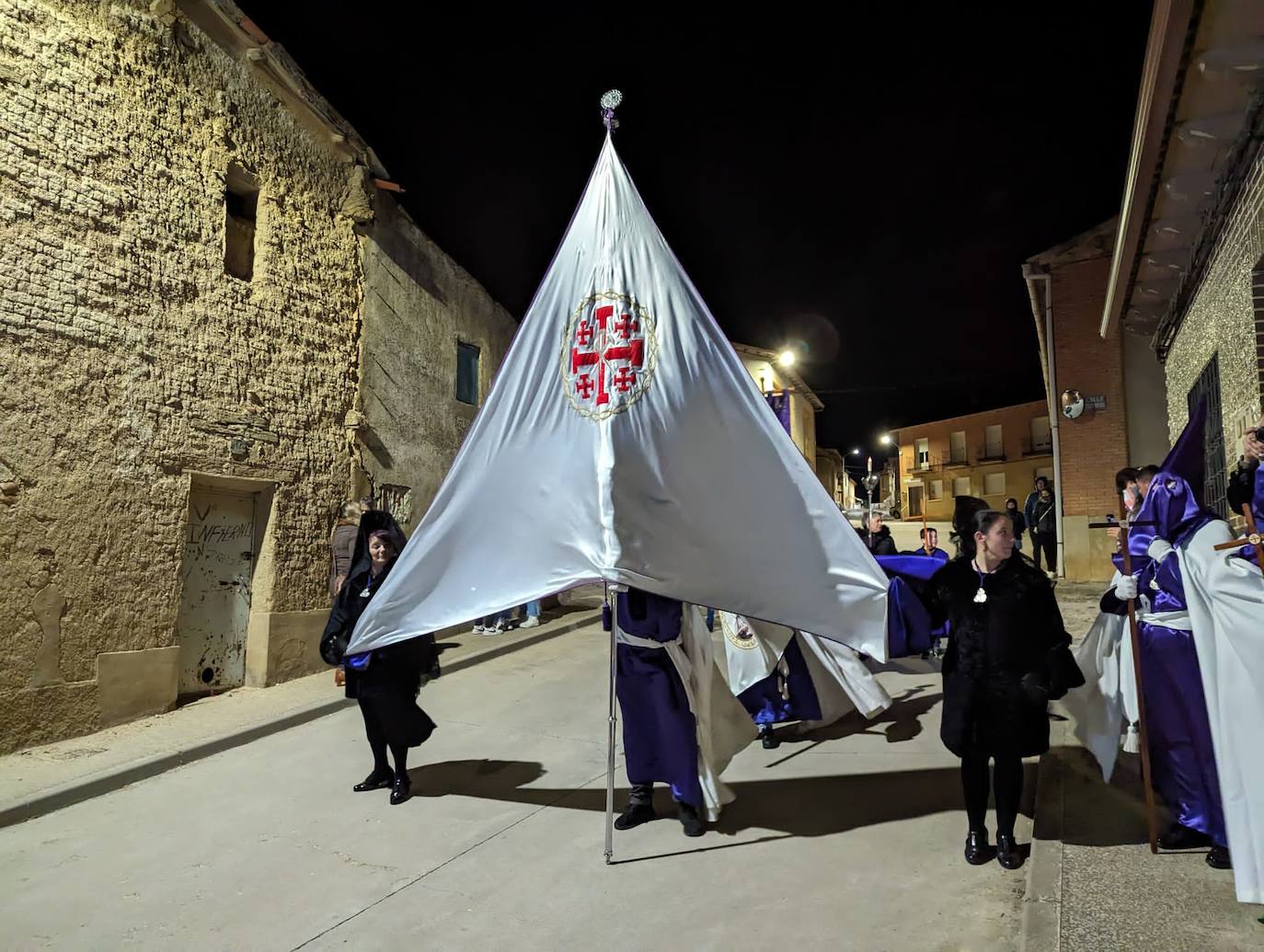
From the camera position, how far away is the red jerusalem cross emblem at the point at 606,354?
4336mm

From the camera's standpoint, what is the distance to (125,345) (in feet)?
24.6

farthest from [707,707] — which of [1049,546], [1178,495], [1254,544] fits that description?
[1049,546]

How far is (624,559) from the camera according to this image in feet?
13.0

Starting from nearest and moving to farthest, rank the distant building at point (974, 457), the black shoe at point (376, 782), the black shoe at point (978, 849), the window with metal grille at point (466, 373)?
the black shoe at point (978, 849) < the black shoe at point (376, 782) < the window with metal grille at point (466, 373) < the distant building at point (974, 457)

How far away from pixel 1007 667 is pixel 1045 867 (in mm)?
865

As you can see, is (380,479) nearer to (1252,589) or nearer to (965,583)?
(965,583)

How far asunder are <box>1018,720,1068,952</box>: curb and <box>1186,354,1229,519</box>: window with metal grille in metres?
2.81

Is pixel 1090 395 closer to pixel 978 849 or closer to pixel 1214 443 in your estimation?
pixel 1214 443

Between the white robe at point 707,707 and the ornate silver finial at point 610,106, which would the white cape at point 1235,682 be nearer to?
the white robe at point 707,707

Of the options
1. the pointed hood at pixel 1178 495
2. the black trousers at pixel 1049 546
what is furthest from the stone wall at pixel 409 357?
the black trousers at pixel 1049 546

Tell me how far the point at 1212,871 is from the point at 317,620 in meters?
8.78

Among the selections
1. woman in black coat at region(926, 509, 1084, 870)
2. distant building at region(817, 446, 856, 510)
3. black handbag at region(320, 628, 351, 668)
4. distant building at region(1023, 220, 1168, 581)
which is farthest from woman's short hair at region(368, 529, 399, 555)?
distant building at region(817, 446, 856, 510)

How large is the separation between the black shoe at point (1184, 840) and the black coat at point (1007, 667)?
0.69 meters

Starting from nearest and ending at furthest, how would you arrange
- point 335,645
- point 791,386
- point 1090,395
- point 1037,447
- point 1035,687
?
point 1035,687, point 335,645, point 1090,395, point 791,386, point 1037,447
